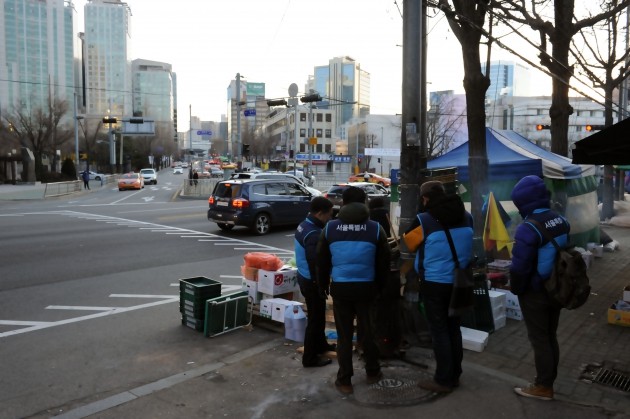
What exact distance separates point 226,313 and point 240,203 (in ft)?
32.5

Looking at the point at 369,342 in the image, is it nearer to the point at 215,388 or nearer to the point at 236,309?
the point at 215,388

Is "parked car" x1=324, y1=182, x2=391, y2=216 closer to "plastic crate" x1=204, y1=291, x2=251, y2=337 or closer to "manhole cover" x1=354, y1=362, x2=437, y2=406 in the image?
"plastic crate" x1=204, y1=291, x2=251, y2=337

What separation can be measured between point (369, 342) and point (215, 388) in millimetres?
1532

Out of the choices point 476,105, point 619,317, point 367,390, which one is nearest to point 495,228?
point 476,105

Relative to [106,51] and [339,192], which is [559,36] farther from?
[106,51]

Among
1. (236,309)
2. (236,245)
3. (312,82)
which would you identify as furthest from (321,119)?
(236,309)

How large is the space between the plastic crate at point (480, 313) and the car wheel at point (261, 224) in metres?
10.8

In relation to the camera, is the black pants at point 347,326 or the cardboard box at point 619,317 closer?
the black pants at point 347,326

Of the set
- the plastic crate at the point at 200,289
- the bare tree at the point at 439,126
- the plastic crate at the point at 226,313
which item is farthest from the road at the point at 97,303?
the bare tree at the point at 439,126

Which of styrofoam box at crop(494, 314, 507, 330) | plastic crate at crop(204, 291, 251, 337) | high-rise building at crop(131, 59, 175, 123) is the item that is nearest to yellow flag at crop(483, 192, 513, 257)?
styrofoam box at crop(494, 314, 507, 330)

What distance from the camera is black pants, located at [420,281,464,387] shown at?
479 centimetres

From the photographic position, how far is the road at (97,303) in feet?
17.8

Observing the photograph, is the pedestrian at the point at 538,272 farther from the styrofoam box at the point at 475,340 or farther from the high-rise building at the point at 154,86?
the high-rise building at the point at 154,86

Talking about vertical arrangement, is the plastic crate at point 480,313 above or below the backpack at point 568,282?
below
